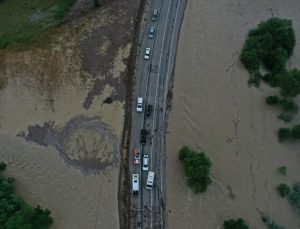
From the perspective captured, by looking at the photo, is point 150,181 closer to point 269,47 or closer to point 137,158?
point 137,158

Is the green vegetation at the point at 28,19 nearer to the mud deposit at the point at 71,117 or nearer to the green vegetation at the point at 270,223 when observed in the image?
the mud deposit at the point at 71,117

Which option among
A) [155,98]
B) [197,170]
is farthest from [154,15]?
[197,170]

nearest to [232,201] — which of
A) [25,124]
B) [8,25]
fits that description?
[25,124]

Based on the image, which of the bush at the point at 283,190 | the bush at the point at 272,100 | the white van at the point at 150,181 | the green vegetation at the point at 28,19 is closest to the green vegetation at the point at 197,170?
the white van at the point at 150,181

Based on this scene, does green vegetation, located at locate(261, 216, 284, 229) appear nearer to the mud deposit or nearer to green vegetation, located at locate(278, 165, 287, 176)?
green vegetation, located at locate(278, 165, 287, 176)

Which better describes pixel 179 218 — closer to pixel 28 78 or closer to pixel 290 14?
pixel 28 78

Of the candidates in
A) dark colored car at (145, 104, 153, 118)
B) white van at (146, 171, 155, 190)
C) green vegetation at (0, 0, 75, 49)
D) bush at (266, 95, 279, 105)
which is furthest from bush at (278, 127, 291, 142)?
green vegetation at (0, 0, 75, 49)
